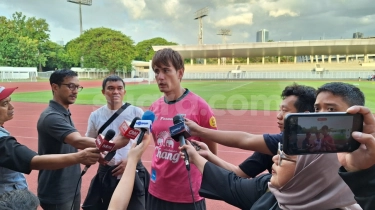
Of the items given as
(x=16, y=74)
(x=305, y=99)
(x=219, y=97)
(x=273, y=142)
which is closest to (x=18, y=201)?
(x=273, y=142)

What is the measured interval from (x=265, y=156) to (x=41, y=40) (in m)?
57.2

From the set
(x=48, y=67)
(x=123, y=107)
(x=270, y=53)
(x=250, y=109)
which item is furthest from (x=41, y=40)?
(x=123, y=107)

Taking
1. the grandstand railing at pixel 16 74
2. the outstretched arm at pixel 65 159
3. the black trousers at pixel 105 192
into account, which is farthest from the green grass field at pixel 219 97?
the grandstand railing at pixel 16 74

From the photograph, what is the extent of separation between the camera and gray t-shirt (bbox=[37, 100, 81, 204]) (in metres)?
2.37

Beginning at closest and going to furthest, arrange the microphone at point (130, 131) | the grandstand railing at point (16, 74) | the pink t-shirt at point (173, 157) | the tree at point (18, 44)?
the microphone at point (130, 131) < the pink t-shirt at point (173, 157) < the grandstand railing at point (16, 74) < the tree at point (18, 44)

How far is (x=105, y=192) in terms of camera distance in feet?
8.84

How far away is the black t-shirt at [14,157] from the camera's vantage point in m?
1.71

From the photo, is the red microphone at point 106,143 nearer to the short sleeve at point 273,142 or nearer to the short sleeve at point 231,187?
the short sleeve at point 231,187

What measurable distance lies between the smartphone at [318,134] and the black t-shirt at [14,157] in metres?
1.48

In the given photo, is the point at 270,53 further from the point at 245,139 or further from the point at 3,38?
the point at 245,139

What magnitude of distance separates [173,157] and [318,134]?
1307 millimetres

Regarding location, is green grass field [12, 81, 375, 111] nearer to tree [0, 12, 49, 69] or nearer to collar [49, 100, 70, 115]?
collar [49, 100, 70, 115]

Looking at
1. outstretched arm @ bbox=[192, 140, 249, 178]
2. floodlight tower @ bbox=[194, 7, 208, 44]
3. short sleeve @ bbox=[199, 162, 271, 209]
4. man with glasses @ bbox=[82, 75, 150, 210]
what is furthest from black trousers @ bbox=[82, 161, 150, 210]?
floodlight tower @ bbox=[194, 7, 208, 44]

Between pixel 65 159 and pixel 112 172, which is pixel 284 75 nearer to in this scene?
pixel 112 172
